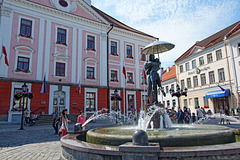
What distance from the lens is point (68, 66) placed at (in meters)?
23.1

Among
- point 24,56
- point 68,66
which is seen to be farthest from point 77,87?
point 24,56

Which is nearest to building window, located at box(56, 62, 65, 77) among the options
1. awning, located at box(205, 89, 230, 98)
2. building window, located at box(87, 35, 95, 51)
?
building window, located at box(87, 35, 95, 51)

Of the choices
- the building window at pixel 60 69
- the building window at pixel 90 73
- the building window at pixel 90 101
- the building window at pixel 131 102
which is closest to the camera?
the building window at pixel 60 69

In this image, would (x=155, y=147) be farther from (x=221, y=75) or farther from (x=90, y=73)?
(x=221, y=75)

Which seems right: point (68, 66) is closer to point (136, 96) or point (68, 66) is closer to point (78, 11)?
point (78, 11)

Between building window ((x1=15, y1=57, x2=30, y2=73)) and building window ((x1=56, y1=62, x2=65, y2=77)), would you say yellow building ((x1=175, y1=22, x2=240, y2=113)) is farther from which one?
building window ((x1=15, y1=57, x2=30, y2=73))

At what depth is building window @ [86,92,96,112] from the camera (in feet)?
77.3

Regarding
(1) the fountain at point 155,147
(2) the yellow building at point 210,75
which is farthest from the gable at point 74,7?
(1) the fountain at point 155,147

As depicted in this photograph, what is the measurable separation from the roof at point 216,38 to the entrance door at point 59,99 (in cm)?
2530

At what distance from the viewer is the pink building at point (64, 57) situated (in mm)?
19719

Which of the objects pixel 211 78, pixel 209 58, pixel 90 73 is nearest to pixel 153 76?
pixel 90 73

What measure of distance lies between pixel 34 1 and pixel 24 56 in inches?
268

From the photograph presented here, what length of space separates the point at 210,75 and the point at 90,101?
69.5ft

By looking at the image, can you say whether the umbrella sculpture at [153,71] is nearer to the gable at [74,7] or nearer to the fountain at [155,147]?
the fountain at [155,147]
